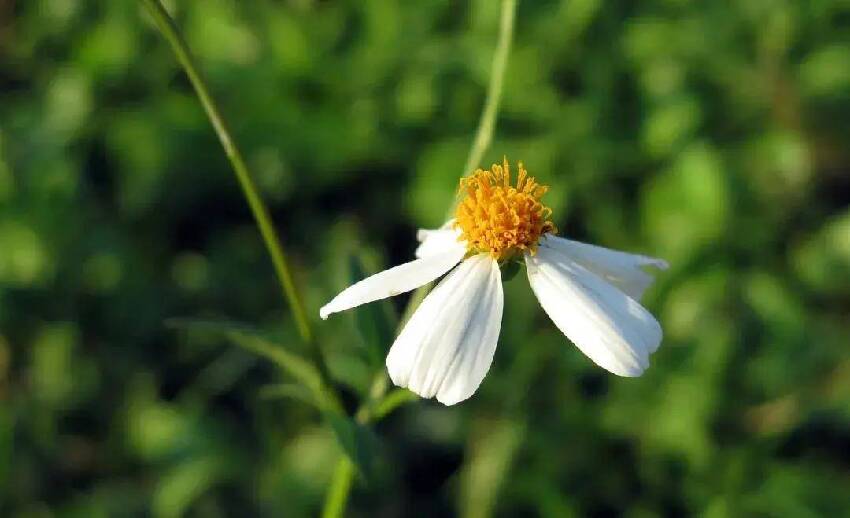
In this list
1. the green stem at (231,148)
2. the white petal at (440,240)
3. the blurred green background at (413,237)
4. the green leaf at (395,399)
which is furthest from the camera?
the blurred green background at (413,237)

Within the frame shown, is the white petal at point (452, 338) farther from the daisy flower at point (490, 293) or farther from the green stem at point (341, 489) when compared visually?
the green stem at point (341, 489)

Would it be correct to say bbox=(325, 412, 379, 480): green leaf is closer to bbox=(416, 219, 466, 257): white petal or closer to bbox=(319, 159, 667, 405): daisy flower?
bbox=(319, 159, 667, 405): daisy flower

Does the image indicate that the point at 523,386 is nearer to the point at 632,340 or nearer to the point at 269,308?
the point at 269,308

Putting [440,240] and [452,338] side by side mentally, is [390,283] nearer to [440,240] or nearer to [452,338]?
[452,338]

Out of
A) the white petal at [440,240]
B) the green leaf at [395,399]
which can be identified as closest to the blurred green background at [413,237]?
the white petal at [440,240]

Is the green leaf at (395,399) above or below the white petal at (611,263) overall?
below

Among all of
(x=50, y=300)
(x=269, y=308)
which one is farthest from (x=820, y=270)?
(x=50, y=300)
